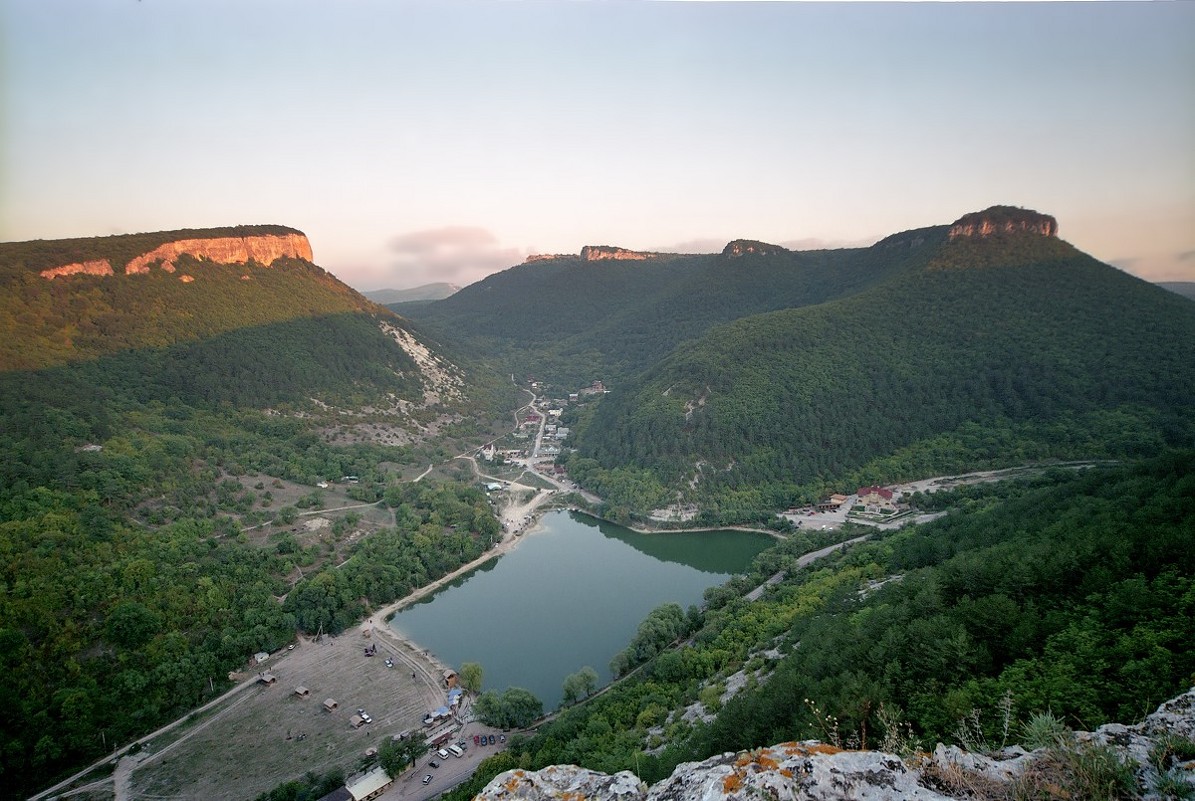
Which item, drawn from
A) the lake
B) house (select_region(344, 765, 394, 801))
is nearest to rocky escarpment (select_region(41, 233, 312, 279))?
the lake

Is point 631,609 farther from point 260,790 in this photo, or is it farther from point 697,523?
point 260,790

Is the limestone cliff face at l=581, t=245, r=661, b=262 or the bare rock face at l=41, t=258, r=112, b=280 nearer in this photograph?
the bare rock face at l=41, t=258, r=112, b=280

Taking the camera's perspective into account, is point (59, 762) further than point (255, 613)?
No

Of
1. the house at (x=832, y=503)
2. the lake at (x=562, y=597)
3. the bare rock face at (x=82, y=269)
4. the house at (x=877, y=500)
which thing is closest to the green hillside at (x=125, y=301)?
the bare rock face at (x=82, y=269)

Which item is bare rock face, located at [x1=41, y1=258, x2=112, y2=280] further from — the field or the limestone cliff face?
the limestone cliff face

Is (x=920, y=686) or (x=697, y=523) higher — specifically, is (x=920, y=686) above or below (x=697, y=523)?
above

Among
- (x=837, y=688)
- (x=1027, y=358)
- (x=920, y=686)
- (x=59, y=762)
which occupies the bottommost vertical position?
(x=59, y=762)

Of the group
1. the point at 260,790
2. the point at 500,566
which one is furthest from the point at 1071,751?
the point at 500,566

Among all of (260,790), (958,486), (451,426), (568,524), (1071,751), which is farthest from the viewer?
(451,426)
